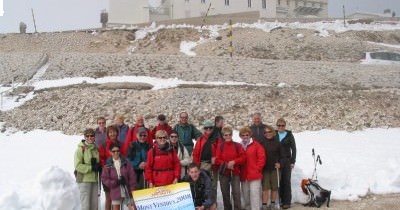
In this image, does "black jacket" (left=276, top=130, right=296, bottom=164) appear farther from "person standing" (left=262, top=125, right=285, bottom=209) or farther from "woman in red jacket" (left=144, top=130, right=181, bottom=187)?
"woman in red jacket" (left=144, top=130, right=181, bottom=187)

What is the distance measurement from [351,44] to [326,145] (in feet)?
73.2

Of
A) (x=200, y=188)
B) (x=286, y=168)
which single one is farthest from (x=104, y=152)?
(x=286, y=168)

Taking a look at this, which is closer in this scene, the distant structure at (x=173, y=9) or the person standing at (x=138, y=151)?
the person standing at (x=138, y=151)

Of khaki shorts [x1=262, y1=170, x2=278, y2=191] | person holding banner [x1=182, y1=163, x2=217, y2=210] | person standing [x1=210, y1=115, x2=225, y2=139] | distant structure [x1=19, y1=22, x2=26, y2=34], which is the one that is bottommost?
khaki shorts [x1=262, y1=170, x2=278, y2=191]

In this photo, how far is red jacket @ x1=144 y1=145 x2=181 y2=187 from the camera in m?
8.61

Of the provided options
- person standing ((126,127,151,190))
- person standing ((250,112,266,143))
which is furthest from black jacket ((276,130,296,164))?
person standing ((126,127,151,190))

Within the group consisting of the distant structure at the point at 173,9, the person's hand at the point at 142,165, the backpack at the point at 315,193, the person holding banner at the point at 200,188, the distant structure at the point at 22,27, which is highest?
the distant structure at the point at 173,9

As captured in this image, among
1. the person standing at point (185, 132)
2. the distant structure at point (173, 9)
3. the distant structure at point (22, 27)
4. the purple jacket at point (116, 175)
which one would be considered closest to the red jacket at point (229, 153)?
the person standing at point (185, 132)

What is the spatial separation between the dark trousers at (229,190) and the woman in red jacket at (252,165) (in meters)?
0.17

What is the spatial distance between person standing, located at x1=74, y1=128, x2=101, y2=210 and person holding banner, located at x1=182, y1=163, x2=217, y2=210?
5.86 ft

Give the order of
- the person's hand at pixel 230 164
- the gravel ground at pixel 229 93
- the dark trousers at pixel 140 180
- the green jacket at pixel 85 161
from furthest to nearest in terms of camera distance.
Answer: the gravel ground at pixel 229 93 → the person's hand at pixel 230 164 → the dark trousers at pixel 140 180 → the green jacket at pixel 85 161

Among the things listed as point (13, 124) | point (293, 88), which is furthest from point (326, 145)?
point (13, 124)

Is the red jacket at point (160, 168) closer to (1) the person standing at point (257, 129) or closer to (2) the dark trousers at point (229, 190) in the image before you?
(2) the dark trousers at point (229, 190)

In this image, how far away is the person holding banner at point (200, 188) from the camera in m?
8.48
